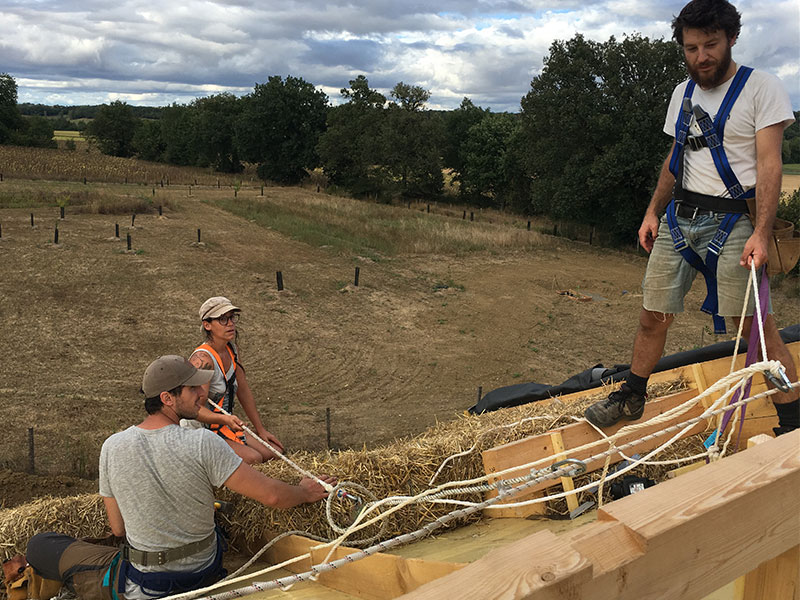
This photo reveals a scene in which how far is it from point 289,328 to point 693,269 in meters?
13.7

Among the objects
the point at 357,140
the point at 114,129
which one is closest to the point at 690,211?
the point at 357,140

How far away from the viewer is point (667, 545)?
1414 millimetres

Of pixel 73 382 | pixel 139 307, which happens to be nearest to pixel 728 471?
pixel 73 382

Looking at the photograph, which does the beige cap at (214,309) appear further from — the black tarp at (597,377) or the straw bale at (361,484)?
the black tarp at (597,377)

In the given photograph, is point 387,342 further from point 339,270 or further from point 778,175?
point 778,175

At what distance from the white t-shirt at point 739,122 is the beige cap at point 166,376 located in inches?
111

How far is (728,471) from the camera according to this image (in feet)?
5.45

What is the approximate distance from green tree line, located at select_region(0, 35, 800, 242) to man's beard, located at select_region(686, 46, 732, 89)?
144 cm

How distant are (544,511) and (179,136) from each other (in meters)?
79.2

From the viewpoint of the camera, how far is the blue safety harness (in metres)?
3.22

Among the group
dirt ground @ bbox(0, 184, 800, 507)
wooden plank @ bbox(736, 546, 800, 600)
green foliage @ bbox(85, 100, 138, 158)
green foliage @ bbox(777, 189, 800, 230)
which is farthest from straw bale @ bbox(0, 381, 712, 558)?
green foliage @ bbox(85, 100, 138, 158)

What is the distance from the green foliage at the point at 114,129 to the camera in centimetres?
8275

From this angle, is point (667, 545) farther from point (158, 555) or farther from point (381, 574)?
point (158, 555)

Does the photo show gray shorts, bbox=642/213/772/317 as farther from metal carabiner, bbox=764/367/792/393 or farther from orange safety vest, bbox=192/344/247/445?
orange safety vest, bbox=192/344/247/445
